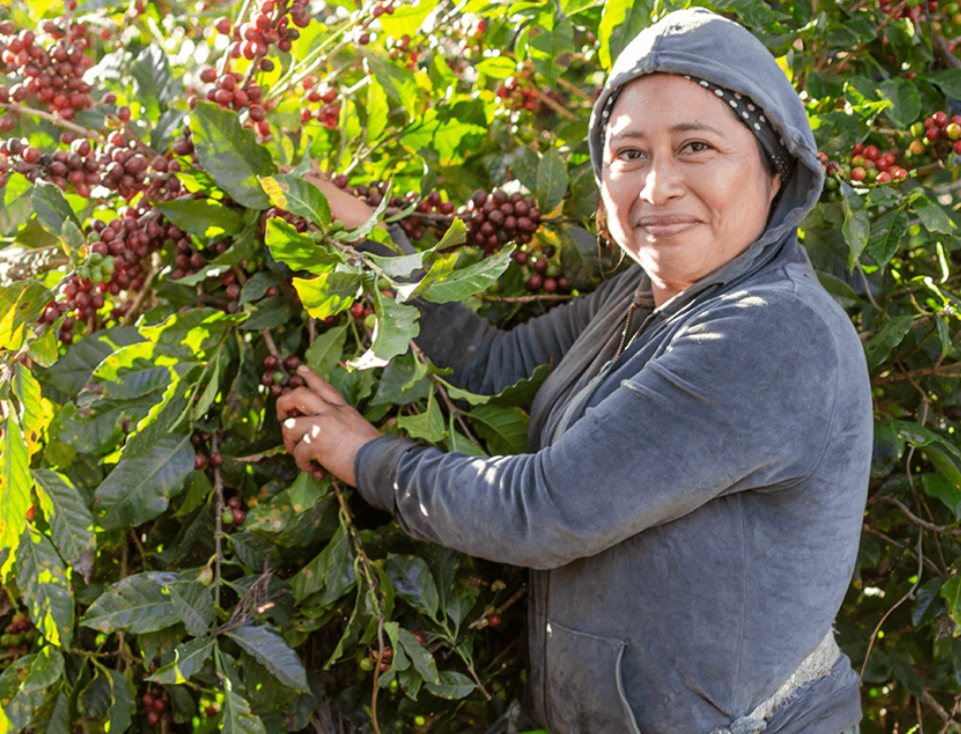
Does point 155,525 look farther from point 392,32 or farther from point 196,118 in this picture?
point 392,32

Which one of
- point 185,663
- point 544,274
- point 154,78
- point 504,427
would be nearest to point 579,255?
point 544,274

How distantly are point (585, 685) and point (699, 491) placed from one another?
1.33 feet

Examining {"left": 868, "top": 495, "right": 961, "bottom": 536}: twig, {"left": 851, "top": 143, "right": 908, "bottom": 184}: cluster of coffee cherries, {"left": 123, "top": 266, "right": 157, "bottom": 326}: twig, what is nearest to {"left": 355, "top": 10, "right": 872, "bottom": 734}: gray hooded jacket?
{"left": 851, "top": 143, "right": 908, "bottom": 184}: cluster of coffee cherries

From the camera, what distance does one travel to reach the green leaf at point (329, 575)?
1.43 meters

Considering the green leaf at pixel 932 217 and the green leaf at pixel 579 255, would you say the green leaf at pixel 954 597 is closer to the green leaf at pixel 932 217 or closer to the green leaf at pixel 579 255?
the green leaf at pixel 932 217

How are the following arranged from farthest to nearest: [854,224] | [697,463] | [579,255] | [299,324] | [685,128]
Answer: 1. [579,255]
2. [299,324]
3. [854,224]
4. [685,128]
5. [697,463]

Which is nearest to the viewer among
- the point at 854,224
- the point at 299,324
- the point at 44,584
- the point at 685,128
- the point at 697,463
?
the point at 697,463

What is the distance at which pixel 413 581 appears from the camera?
4.83ft

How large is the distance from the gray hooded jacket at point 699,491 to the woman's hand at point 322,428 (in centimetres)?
5

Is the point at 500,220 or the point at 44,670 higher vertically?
the point at 500,220

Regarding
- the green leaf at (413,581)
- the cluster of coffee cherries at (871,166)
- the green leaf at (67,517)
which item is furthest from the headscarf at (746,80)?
the green leaf at (67,517)

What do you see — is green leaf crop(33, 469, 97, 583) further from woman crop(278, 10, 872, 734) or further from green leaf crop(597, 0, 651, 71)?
green leaf crop(597, 0, 651, 71)

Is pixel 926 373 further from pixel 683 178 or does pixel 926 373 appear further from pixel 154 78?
pixel 154 78

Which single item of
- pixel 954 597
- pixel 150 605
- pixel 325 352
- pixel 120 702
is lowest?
pixel 954 597
